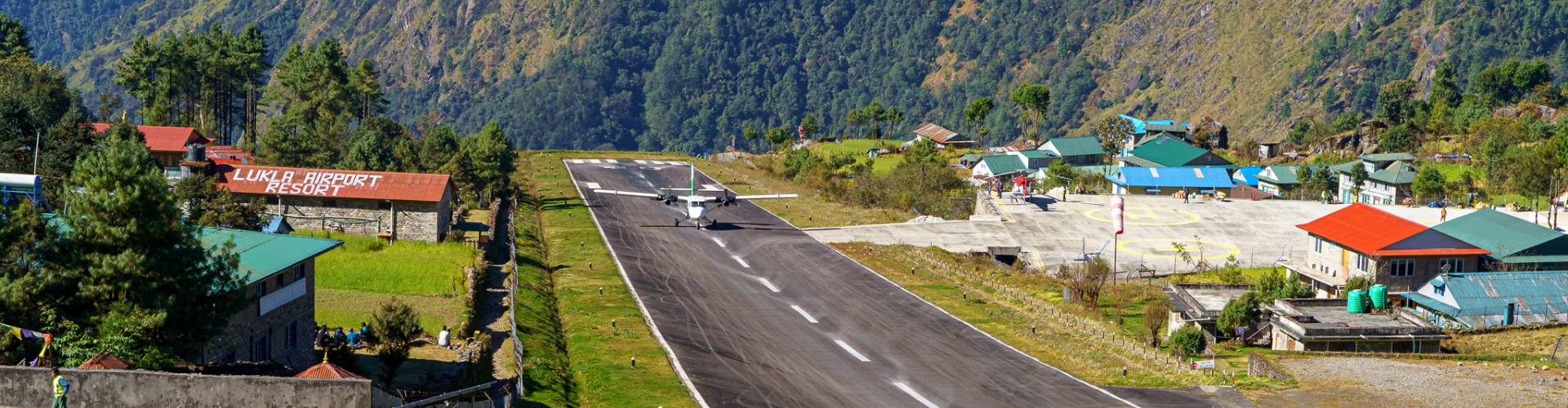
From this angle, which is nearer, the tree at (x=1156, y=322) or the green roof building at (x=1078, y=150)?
the tree at (x=1156, y=322)

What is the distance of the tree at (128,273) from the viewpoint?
4419 centimetres

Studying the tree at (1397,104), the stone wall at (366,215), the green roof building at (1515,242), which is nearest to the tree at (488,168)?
the stone wall at (366,215)

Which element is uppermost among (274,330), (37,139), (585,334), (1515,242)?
(37,139)

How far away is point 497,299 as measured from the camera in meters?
76.1

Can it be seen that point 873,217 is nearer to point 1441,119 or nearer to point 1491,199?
point 1491,199

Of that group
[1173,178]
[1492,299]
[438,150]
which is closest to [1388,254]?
[1492,299]

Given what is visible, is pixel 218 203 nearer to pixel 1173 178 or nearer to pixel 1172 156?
pixel 1173 178

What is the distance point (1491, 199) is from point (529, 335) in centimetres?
10762

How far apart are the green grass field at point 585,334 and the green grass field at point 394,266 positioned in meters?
4.43

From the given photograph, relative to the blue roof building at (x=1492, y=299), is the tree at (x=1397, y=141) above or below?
above

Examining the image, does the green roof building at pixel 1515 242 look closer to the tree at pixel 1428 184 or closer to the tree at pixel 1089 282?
the tree at pixel 1089 282

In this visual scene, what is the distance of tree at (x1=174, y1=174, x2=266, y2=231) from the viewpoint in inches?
3211

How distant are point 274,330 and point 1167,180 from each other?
115 metres

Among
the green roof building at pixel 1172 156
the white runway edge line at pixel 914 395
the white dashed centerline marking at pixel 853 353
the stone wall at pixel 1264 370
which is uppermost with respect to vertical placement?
the green roof building at pixel 1172 156
